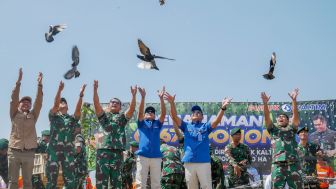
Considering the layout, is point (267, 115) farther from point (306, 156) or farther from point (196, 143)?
point (306, 156)

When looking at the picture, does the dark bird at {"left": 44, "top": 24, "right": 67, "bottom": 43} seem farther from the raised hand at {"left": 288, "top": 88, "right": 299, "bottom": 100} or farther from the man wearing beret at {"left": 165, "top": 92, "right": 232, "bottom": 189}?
the raised hand at {"left": 288, "top": 88, "right": 299, "bottom": 100}

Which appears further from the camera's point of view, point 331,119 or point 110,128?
point 331,119

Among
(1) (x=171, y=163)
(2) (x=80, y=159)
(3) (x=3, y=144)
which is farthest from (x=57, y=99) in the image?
(2) (x=80, y=159)

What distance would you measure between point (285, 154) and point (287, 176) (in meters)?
0.36

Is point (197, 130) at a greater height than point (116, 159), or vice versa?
point (197, 130)

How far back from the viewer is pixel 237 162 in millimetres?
8641

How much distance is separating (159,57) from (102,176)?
3067 mm

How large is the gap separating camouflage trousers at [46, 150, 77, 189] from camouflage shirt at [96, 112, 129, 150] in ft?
3.43

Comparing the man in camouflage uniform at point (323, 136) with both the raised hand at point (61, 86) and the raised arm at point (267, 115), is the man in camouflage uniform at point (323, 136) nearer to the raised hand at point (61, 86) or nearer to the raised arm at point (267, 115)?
the raised arm at point (267, 115)

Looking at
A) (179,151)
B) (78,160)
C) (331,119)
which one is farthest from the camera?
(331,119)

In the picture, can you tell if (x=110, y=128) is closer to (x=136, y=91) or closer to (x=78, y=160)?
(x=136, y=91)

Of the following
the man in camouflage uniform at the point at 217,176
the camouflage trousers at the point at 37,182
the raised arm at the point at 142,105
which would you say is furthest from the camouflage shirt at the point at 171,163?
the camouflage trousers at the point at 37,182

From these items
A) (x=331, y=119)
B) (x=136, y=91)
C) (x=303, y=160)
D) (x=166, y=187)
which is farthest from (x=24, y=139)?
(x=331, y=119)

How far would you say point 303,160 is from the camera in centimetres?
992
